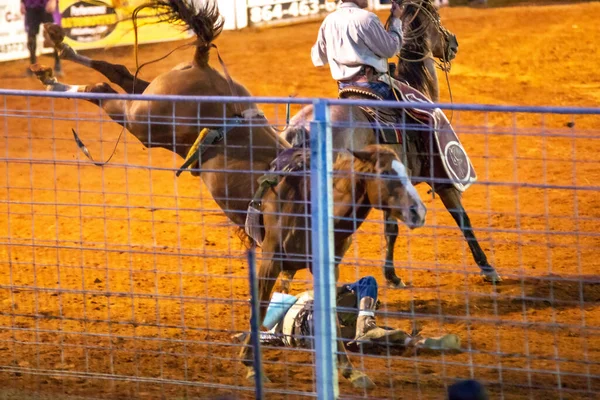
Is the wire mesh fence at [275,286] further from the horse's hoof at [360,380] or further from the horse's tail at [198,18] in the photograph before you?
the horse's tail at [198,18]

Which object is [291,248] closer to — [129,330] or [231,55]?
[129,330]

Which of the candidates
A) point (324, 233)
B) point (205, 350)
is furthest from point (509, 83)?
point (324, 233)

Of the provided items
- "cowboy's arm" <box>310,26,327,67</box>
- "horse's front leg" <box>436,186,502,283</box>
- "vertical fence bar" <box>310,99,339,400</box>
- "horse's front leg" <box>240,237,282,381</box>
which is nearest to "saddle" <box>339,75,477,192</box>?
"horse's front leg" <box>436,186,502,283</box>

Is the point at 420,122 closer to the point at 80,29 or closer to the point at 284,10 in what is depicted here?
the point at 80,29

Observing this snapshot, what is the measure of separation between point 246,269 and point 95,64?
2087 millimetres

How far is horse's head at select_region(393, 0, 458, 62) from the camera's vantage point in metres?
8.32

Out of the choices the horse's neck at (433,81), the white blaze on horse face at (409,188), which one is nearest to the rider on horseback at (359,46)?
the horse's neck at (433,81)

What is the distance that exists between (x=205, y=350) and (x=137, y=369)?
56 centimetres

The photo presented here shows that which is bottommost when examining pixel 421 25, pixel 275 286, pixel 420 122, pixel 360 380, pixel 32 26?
pixel 360 380

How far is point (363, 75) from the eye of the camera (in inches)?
290

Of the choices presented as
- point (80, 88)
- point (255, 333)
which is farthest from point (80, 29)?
point (255, 333)

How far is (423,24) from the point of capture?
8391 mm

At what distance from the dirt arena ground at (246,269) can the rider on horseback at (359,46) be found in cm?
86

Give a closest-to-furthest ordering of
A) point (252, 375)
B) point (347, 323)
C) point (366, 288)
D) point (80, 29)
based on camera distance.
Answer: point (252, 375) → point (366, 288) → point (347, 323) → point (80, 29)
